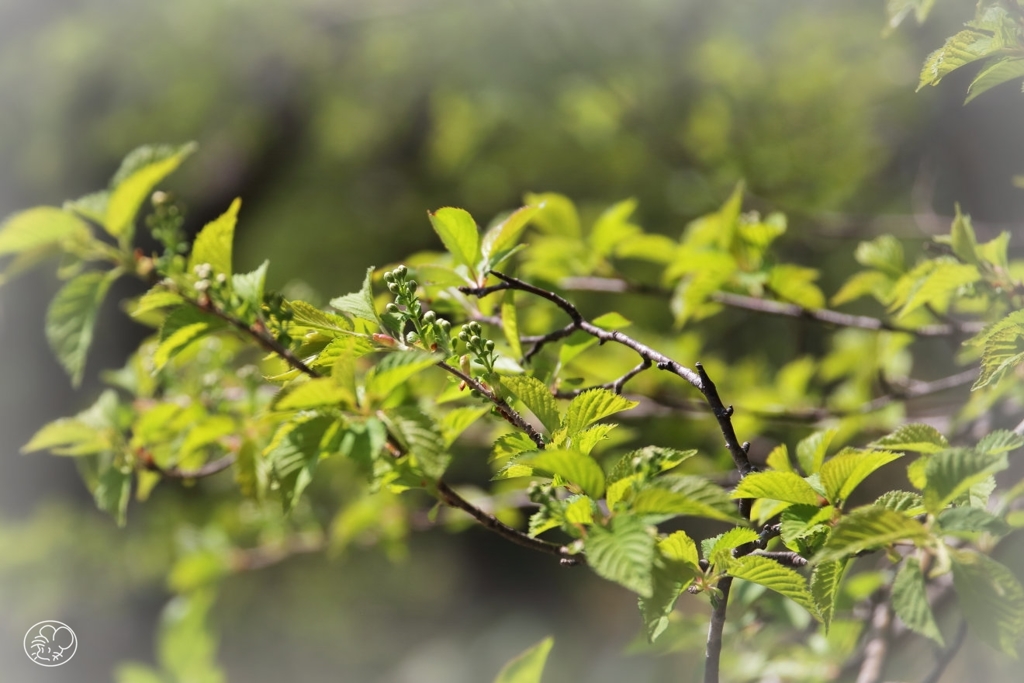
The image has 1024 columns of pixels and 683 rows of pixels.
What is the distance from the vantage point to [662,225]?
3117 millimetres

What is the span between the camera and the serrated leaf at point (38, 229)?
34.1 inches

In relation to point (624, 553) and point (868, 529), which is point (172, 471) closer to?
point (624, 553)

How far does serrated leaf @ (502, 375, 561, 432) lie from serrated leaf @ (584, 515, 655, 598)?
121 millimetres

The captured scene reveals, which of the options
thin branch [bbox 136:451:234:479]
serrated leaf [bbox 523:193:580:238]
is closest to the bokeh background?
thin branch [bbox 136:451:234:479]

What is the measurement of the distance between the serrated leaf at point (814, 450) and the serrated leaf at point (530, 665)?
1.07ft

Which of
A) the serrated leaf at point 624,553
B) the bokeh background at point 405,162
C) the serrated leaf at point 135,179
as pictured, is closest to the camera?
the serrated leaf at point 624,553

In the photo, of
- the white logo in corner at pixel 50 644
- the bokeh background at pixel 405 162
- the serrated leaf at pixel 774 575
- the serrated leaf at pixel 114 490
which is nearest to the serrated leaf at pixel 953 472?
the serrated leaf at pixel 774 575

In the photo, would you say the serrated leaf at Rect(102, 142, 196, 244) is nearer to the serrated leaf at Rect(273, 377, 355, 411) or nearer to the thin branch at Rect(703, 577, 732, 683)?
the serrated leaf at Rect(273, 377, 355, 411)

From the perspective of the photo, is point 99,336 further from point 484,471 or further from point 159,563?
point 484,471

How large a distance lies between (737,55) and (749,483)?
227 centimetres

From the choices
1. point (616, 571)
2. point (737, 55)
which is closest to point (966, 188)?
point (737, 55)

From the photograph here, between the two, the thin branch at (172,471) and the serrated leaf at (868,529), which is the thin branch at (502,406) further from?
the thin branch at (172,471)

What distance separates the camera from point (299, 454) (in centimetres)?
57

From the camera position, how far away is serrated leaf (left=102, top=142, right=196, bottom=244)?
84cm
